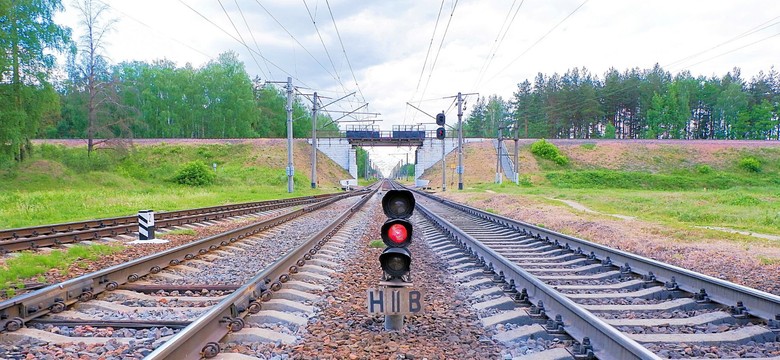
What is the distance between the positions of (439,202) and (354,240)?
1746 centimetres

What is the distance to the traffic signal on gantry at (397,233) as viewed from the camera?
4711 millimetres

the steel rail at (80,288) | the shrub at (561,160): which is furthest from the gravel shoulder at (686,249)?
the shrub at (561,160)

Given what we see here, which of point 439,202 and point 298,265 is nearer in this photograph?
point 298,265

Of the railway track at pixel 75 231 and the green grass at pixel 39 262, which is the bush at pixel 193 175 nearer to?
the railway track at pixel 75 231

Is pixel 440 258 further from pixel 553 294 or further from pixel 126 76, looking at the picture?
pixel 126 76

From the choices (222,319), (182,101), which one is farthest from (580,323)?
(182,101)

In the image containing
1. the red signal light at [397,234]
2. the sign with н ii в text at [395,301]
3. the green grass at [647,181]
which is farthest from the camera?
the green grass at [647,181]

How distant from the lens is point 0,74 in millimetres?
30719

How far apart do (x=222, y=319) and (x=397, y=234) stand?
1718mm

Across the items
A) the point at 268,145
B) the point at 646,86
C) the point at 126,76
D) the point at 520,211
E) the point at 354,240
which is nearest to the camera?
the point at 354,240

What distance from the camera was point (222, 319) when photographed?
4621 millimetres

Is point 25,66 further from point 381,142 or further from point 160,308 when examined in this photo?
point 381,142

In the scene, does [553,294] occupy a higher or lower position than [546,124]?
lower

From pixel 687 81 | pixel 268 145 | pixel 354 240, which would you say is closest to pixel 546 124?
pixel 687 81
